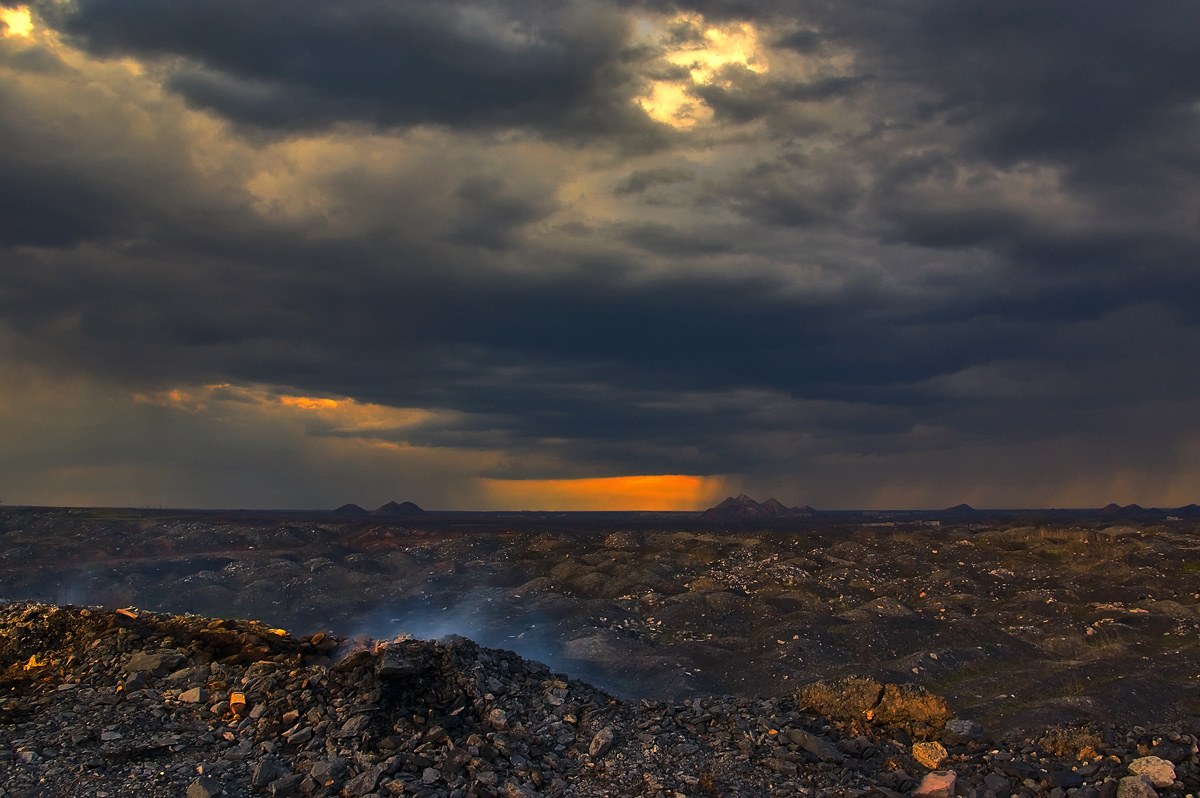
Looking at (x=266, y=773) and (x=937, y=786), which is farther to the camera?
(x=937, y=786)

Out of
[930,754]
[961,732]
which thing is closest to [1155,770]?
[961,732]

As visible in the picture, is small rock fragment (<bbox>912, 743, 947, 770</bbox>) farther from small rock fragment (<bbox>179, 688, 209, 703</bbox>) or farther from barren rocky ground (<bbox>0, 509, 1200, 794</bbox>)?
small rock fragment (<bbox>179, 688, 209, 703</bbox>)

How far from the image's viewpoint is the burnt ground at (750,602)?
28359mm

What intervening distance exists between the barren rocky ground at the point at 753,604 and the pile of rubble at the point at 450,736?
124cm

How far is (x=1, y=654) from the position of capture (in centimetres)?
1680

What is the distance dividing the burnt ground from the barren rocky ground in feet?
0.58

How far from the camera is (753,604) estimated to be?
4312cm

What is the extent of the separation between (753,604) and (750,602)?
1.56 ft

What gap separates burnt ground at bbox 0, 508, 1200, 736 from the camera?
2836 centimetres

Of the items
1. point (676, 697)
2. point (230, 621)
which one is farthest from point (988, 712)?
point (230, 621)

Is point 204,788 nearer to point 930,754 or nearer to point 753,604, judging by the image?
point 930,754

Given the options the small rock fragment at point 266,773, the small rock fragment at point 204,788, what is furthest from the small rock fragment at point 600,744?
the small rock fragment at point 204,788

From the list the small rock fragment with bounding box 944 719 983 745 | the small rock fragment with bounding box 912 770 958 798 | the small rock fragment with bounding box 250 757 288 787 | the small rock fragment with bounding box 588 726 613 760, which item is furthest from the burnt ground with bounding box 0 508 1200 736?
the small rock fragment with bounding box 250 757 288 787

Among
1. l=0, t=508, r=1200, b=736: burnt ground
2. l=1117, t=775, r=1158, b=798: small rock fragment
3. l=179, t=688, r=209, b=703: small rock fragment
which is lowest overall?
l=0, t=508, r=1200, b=736: burnt ground
